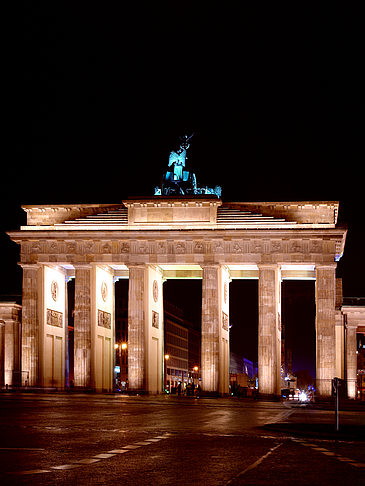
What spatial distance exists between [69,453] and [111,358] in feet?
199

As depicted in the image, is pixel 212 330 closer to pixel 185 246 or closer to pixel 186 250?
pixel 186 250

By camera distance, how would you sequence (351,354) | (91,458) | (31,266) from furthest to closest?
1. (351,354)
2. (31,266)
3. (91,458)

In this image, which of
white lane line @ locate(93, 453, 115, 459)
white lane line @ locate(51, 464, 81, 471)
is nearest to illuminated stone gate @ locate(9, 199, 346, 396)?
white lane line @ locate(93, 453, 115, 459)

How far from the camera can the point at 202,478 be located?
47.0 feet

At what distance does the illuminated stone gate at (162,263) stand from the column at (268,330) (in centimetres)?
8

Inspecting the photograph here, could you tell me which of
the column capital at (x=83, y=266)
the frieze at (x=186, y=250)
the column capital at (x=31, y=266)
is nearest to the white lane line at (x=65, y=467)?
the frieze at (x=186, y=250)

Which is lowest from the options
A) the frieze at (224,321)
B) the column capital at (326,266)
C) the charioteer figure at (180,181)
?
the frieze at (224,321)

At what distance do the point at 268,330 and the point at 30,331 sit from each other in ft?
67.6

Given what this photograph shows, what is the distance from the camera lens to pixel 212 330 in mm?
70938

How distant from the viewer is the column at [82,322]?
7200 centimetres

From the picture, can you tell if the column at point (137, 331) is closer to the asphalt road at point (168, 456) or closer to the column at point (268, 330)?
the column at point (268, 330)

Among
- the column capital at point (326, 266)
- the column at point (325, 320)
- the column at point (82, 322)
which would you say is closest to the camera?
the column at point (325, 320)

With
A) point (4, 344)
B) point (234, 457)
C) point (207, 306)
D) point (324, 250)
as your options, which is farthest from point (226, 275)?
point (234, 457)

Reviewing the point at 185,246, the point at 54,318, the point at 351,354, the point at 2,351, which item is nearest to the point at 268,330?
the point at 185,246
